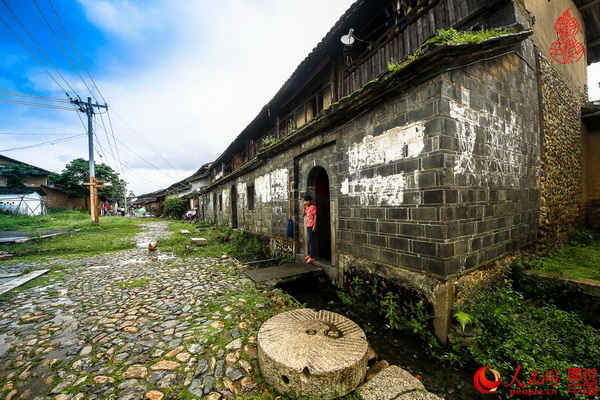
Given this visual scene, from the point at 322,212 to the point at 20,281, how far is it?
7.27 metres

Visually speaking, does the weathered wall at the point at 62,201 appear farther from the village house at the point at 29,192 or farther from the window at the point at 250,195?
the window at the point at 250,195

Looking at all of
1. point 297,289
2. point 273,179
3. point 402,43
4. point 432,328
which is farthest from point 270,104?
point 432,328

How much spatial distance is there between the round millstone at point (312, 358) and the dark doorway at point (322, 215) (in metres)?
3.81

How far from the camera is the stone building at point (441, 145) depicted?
128 inches

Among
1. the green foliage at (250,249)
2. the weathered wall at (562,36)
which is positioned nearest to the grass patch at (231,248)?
the green foliage at (250,249)

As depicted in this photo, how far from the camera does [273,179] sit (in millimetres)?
8258

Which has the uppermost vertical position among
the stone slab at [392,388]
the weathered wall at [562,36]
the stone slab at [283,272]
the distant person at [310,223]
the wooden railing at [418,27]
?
the weathered wall at [562,36]

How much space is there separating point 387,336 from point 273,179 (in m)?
6.04

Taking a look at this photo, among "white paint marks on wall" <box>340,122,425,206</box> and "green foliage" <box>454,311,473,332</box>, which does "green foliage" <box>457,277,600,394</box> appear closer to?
"green foliage" <box>454,311,473,332</box>

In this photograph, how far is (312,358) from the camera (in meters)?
2.27

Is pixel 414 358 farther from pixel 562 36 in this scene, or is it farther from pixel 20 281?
pixel 562 36

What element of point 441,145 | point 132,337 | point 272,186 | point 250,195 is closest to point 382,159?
point 441,145

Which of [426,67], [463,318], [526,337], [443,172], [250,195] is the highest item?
[426,67]

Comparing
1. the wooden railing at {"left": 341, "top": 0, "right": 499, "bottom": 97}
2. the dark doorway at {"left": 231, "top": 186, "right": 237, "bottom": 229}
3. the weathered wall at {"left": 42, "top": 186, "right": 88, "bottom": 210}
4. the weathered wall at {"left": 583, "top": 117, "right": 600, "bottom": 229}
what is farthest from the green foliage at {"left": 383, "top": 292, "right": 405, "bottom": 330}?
the weathered wall at {"left": 42, "top": 186, "right": 88, "bottom": 210}
